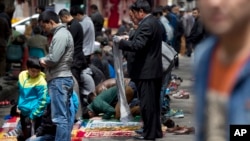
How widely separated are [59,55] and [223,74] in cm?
586

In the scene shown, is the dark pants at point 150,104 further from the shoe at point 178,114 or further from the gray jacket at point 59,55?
the shoe at point 178,114

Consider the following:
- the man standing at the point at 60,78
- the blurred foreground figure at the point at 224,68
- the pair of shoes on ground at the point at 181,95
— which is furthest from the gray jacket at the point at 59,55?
the pair of shoes on ground at the point at 181,95

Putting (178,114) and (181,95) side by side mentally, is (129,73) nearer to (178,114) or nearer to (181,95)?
(178,114)

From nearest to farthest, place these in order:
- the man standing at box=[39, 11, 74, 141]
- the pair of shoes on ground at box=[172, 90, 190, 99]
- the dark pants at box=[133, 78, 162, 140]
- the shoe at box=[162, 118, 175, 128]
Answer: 1. the man standing at box=[39, 11, 74, 141]
2. the dark pants at box=[133, 78, 162, 140]
3. the shoe at box=[162, 118, 175, 128]
4. the pair of shoes on ground at box=[172, 90, 190, 99]

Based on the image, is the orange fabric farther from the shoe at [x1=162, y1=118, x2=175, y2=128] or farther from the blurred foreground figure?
the shoe at [x1=162, y1=118, x2=175, y2=128]

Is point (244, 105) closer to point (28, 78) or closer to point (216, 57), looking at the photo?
point (216, 57)

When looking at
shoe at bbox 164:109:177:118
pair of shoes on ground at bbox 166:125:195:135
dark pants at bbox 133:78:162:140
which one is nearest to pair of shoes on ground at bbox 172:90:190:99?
shoe at bbox 164:109:177:118

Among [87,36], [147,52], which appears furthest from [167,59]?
[87,36]

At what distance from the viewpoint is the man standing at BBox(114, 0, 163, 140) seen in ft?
28.6

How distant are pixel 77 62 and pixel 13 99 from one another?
3.23 m

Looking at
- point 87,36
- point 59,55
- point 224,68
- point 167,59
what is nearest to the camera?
point 224,68

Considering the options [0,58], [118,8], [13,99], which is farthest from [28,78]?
[118,8]

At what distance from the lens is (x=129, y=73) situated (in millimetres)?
8977

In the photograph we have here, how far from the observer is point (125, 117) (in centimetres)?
1034
